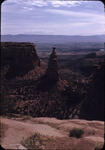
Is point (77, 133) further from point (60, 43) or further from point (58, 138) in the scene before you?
point (60, 43)

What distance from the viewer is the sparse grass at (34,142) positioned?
7219 mm

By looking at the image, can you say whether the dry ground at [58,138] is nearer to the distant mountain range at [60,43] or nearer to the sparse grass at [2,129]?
the sparse grass at [2,129]

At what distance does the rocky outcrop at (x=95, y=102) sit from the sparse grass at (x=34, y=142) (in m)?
6.91

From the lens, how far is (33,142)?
7.68m

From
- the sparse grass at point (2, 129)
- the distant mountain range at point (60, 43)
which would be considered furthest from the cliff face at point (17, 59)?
the distant mountain range at point (60, 43)

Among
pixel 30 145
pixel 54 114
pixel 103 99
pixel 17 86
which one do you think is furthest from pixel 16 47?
pixel 30 145

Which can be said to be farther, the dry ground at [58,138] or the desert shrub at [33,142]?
the dry ground at [58,138]

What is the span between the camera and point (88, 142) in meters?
7.88

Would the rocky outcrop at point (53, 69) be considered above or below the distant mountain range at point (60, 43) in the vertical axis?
below

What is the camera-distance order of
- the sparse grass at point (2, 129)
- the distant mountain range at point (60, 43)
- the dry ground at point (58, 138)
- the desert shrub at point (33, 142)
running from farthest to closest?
1. the distant mountain range at point (60, 43)
2. the sparse grass at point (2, 129)
3. the dry ground at point (58, 138)
4. the desert shrub at point (33, 142)

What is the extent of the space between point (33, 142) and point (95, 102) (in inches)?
319

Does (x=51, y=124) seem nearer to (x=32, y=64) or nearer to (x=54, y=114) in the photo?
(x=54, y=114)

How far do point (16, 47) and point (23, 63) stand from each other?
1808mm

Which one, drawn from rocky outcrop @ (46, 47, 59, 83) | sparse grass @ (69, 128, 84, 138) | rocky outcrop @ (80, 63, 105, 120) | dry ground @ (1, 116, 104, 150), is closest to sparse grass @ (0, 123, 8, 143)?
dry ground @ (1, 116, 104, 150)
